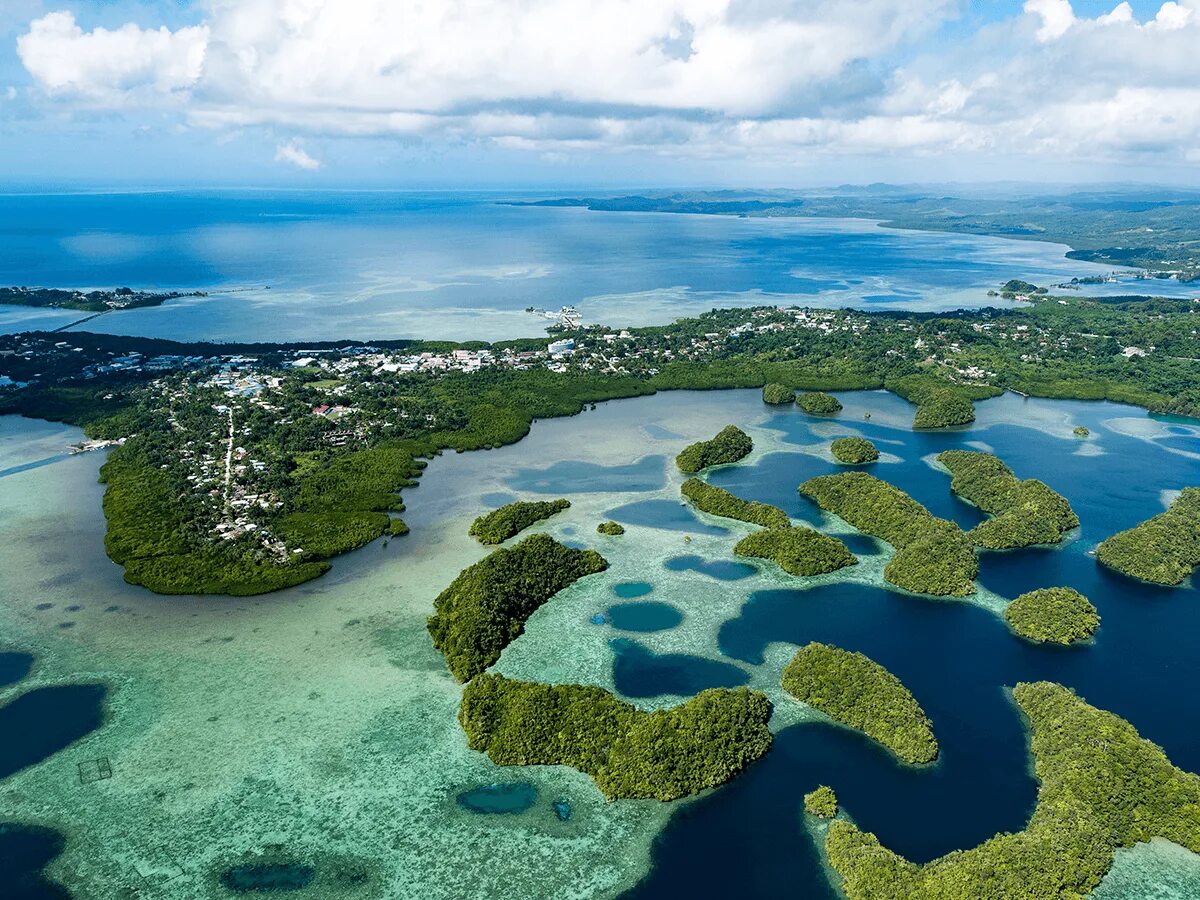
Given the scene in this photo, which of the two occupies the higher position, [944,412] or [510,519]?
[944,412]

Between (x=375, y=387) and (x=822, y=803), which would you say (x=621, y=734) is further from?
(x=375, y=387)

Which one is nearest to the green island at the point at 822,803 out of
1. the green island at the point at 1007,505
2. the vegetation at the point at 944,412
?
the green island at the point at 1007,505

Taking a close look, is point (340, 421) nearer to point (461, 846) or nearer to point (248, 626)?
point (248, 626)

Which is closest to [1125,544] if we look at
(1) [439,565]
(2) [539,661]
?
(2) [539,661]

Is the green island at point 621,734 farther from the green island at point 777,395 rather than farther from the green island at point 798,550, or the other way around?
the green island at point 777,395

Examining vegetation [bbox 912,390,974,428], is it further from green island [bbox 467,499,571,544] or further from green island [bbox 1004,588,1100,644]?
green island [bbox 467,499,571,544]

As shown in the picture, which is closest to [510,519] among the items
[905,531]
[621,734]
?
[621,734]
